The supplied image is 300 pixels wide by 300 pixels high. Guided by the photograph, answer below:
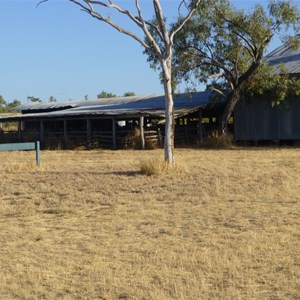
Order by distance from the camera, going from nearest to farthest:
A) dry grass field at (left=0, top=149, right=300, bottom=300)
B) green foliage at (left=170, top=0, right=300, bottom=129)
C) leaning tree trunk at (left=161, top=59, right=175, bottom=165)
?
dry grass field at (left=0, top=149, right=300, bottom=300)
leaning tree trunk at (left=161, top=59, right=175, bottom=165)
green foliage at (left=170, top=0, right=300, bottom=129)

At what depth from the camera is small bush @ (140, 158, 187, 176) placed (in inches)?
601

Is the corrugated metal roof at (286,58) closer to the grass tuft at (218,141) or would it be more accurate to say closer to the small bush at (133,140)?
the grass tuft at (218,141)

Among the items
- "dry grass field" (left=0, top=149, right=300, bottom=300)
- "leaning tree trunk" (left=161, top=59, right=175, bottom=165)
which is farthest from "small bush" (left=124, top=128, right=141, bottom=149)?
"dry grass field" (left=0, top=149, right=300, bottom=300)

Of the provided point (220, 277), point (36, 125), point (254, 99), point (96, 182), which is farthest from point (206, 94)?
point (220, 277)

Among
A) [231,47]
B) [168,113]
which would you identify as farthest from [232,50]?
[168,113]

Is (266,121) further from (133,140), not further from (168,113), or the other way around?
(168,113)

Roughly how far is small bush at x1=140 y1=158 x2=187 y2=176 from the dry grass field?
321 mm

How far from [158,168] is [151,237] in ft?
23.1

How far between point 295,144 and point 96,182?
1790 centimetres

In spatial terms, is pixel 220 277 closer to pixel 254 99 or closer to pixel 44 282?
pixel 44 282

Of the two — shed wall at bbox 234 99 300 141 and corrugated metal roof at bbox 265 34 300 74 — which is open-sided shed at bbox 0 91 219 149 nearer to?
shed wall at bbox 234 99 300 141

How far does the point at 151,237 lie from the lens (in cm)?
823

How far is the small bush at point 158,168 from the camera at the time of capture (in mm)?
15262

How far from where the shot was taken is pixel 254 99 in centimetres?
3045
